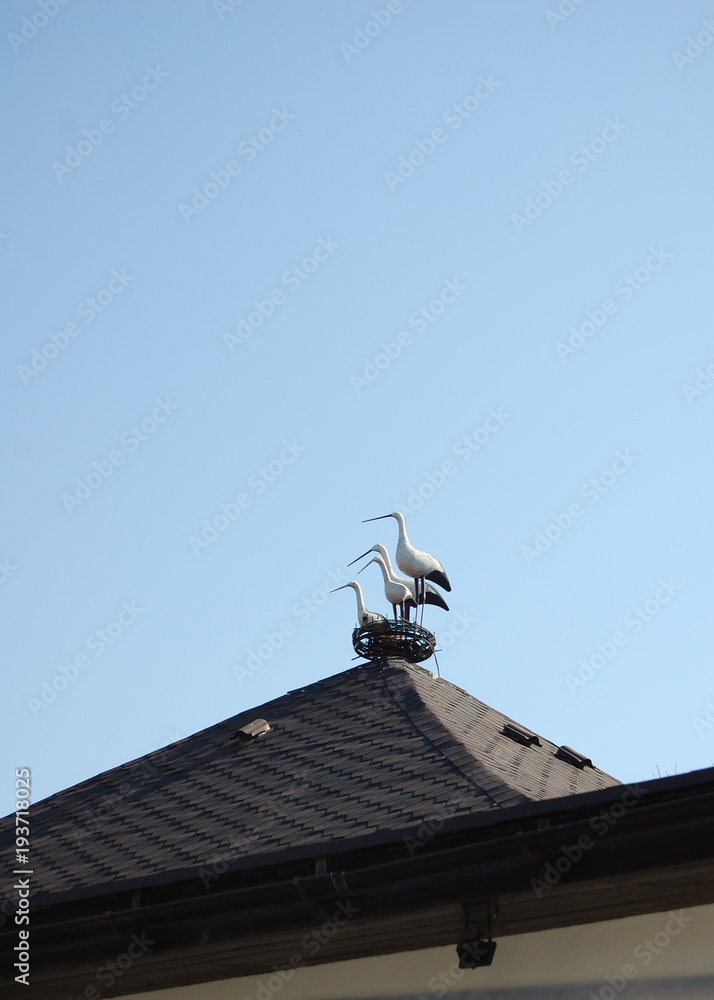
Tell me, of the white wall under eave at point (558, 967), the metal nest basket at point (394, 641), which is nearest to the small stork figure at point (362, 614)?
the metal nest basket at point (394, 641)

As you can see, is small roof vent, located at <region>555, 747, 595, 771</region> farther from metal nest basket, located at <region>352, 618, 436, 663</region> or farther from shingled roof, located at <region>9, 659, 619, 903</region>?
metal nest basket, located at <region>352, 618, 436, 663</region>

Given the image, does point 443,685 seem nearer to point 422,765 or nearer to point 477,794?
point 422,765

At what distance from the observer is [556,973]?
22.9 ft

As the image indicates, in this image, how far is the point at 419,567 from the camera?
44.2 feet

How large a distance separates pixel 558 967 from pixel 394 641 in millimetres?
6151

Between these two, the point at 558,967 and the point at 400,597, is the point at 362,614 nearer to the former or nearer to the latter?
the point at 400,597

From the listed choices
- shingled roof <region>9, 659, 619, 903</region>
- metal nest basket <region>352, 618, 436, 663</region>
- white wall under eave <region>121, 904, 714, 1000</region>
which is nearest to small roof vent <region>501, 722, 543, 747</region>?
shingled roof <region>9, 659, 619, 903</region>

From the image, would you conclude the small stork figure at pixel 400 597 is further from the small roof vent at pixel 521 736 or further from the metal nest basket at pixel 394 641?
the small roof vent at pixel 521 736

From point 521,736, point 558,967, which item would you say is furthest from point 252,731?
point 558,967

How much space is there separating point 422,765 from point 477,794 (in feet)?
3.66

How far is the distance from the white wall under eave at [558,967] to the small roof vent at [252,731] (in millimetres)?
3695

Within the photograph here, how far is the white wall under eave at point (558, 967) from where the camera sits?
263 inches

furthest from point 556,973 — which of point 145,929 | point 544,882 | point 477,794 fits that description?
point 145,929

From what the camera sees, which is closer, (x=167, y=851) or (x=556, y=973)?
(x=556, y=973)
